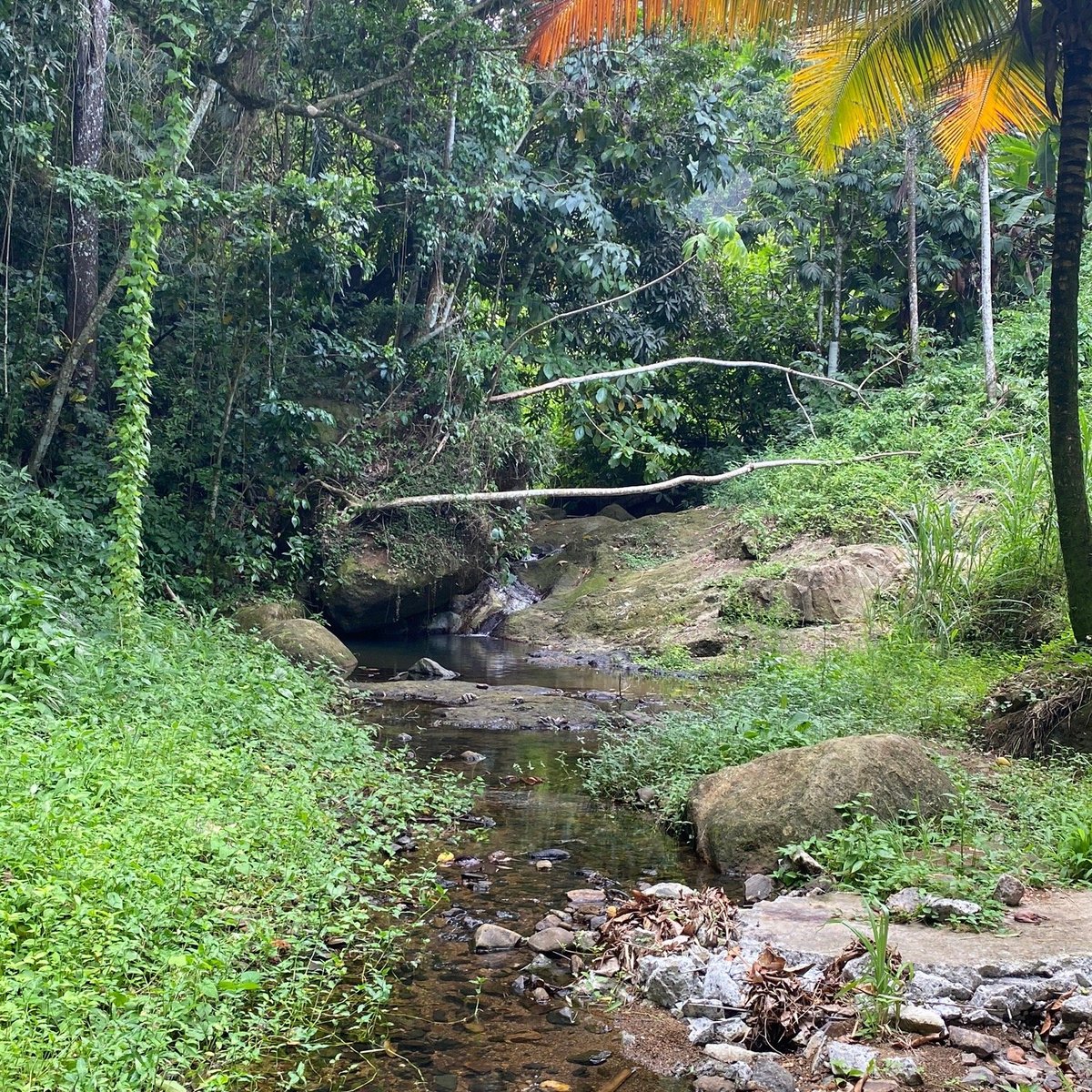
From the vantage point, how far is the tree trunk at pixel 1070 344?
21.4ft

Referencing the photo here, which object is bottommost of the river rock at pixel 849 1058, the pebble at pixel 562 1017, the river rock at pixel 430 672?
the pebble at pixel 562 1017

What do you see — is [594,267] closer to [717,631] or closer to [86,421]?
[717,631]

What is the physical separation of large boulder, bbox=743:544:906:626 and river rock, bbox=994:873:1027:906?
7719 mm

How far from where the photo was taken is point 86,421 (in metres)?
10.6

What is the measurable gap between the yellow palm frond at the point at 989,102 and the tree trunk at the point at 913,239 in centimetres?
803

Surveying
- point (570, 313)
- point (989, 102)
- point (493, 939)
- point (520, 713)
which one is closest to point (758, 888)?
point (493, 939)

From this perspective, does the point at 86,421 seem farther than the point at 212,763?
Yes

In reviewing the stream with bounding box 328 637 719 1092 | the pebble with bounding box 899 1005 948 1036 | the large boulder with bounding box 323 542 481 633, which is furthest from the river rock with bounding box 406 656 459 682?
the pebble with bounding box 899 1005 948 1036

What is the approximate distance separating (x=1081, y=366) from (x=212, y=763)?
14852 mm

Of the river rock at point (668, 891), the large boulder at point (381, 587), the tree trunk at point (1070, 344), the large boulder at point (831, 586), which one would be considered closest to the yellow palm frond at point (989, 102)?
the tree trunk at point (1070, 344)

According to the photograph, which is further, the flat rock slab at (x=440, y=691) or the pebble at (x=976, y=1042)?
the flat rock slab at (x=440, y=691)

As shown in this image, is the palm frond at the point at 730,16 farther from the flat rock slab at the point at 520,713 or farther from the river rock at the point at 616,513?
the river rock at the point at 616,513

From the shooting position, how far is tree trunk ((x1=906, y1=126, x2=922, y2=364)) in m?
17.7

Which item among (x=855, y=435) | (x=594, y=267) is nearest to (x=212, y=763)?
(x=594, y=267)
